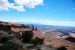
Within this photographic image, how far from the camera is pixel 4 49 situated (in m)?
14.0

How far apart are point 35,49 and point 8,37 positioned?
5131mm

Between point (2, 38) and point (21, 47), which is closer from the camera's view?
point (21, 47)

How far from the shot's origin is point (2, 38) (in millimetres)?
17125

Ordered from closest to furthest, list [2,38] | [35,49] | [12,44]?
[35,49], [12,44], [2,38]

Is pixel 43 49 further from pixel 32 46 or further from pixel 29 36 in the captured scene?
pixel 29 36

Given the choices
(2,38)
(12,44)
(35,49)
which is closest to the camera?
(35,49)

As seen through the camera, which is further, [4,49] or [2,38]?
[2,38]

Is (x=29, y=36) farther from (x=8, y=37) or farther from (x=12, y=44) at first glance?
(x=12, y=44)

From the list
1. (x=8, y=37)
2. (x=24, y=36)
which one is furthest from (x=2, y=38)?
(x=24, y=36)

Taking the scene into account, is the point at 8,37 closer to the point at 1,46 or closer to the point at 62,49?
the point at 1,46

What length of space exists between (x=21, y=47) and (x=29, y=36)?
13.8 ft

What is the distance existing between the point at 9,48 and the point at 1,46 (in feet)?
4.02

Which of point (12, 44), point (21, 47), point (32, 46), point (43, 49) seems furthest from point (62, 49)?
point (12, 44)

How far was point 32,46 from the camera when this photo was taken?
1438cm
